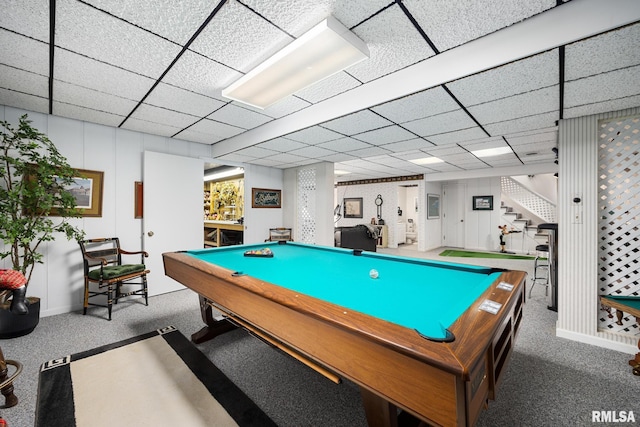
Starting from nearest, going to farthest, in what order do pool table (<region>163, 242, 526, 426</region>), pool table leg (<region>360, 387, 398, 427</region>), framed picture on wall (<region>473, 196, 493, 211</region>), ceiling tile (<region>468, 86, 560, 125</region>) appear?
pool table (<region>163, 242, 526, 426</region>)
pool table leg (<region>360, 387, 398, 427</region>)
ceiling tile (<region>468, 86, 560, 125</region>)
framed picture on wall (<region>473, 196, 493, 211</region>)

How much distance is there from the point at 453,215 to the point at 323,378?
872 cm

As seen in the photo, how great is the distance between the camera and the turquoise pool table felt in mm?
1206

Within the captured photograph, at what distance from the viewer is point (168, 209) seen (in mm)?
4203

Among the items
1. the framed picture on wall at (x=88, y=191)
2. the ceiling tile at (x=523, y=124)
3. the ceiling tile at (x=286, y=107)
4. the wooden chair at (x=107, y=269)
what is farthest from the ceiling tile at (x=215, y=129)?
the ceiling tile at (x=523, y=124)

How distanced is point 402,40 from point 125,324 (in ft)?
12.6

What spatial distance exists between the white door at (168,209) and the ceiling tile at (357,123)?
2.62m

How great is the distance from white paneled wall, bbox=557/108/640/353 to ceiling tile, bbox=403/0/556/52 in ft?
6.04

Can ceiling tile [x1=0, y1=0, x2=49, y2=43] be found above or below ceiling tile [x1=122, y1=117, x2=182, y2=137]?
below

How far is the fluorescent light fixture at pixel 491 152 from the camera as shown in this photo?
489cm

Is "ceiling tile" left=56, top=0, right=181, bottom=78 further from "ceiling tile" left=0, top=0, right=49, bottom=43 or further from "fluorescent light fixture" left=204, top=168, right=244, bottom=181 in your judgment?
"fluorescent light fixture" left=204, top=168, right=244, bottom=181

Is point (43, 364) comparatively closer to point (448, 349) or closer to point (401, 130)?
point (448, 349)

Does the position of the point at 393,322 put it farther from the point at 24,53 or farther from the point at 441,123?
the point at 24,53

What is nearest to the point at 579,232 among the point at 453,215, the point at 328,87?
the point at 328,87

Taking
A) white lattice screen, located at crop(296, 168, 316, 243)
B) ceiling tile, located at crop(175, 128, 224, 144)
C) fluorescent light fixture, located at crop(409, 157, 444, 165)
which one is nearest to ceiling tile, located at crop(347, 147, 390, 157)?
white lattice screen, located at crop(296, 168, 316, 243)
